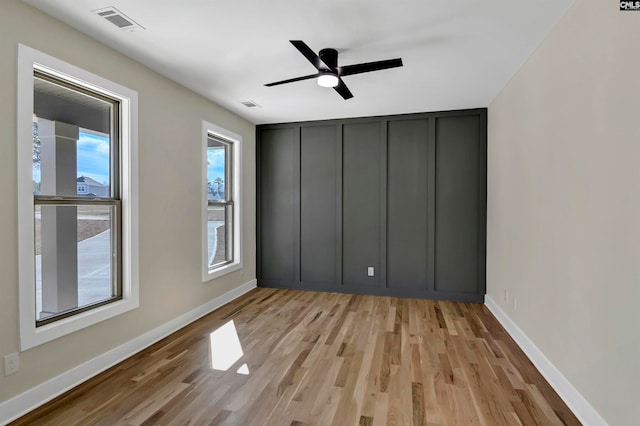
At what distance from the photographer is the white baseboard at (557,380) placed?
1938 millimetres

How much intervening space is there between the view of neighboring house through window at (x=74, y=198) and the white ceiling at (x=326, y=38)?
1.91 ft

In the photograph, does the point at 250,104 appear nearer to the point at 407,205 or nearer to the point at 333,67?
the point at 333,67

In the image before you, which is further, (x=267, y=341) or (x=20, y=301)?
(x=267, y=341)

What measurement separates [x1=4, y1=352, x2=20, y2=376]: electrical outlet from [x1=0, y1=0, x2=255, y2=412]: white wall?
3cm

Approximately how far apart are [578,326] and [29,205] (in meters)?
3.66

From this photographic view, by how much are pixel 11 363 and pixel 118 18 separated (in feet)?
7.88

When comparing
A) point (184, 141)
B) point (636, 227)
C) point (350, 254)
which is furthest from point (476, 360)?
point (184, 141)

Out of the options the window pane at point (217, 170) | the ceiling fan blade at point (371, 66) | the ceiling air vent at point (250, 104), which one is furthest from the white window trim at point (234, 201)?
the ceiling fan blade at point (371, 66)

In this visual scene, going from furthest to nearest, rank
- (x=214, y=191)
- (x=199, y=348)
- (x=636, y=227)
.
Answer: (x=214, y=191)
(x=199, y=348)
(x=636, y=227)

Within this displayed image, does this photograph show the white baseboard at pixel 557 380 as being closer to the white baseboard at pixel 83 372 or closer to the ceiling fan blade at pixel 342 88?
the ceiling fan blade at pixel 342 88

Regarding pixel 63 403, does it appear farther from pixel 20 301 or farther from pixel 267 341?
pixel 267 341

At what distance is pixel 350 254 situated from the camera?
5.07 metres

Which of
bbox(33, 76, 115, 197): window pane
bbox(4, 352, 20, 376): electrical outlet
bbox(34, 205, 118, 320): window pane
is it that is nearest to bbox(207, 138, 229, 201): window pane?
bbox(33, 76, 115, 197): window pane

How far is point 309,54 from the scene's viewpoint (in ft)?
7.70
